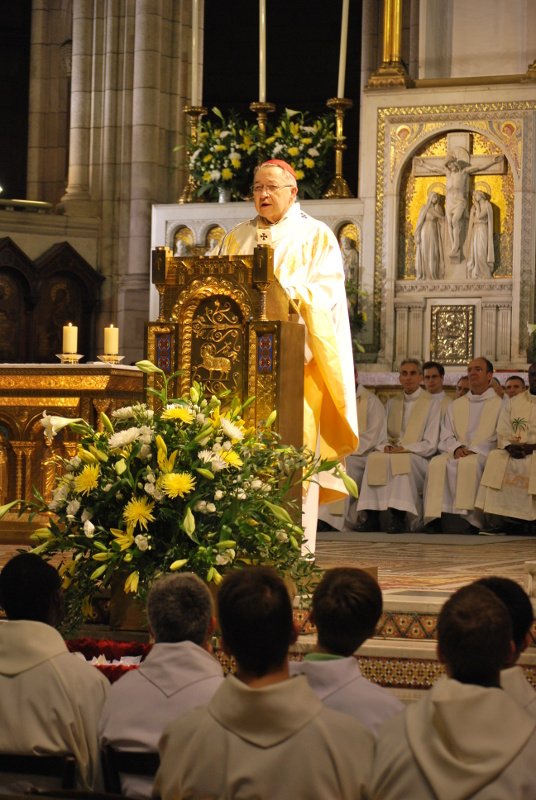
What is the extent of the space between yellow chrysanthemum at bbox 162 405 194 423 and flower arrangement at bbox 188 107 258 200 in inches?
307

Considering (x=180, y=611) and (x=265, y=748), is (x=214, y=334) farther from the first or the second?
(x=265, y=748)

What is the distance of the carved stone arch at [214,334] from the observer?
5.67 m

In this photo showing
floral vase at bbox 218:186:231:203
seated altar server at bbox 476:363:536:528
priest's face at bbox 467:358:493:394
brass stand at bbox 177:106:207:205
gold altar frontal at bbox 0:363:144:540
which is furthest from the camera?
floral vase at bbox 218:186:231:203

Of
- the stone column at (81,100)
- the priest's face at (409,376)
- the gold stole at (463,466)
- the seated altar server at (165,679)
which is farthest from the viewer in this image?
the stone column at (81,100)

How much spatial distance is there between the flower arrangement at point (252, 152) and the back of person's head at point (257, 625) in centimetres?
978

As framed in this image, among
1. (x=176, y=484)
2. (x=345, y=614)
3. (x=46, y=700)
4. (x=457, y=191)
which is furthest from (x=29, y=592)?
(x=457, y=191)

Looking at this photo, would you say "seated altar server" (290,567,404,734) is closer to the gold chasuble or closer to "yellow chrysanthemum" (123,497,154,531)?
"yellow chrysanthemum" (123,497,154,531)

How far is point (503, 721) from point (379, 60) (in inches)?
516

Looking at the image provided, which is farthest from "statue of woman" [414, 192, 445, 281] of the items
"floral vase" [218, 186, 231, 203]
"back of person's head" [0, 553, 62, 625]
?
"back of person's head" [0, 553, 62, 625]

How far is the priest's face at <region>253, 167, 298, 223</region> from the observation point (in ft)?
20.0

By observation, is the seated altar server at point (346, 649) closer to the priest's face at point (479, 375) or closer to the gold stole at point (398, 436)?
the gold stole at point (398, 436)

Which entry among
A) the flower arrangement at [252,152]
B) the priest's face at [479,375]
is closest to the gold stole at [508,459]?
the priest's face at [479,375]

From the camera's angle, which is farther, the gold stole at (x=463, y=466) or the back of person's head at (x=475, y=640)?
the gold stole at (x=463, y=466)

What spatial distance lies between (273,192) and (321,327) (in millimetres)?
633
